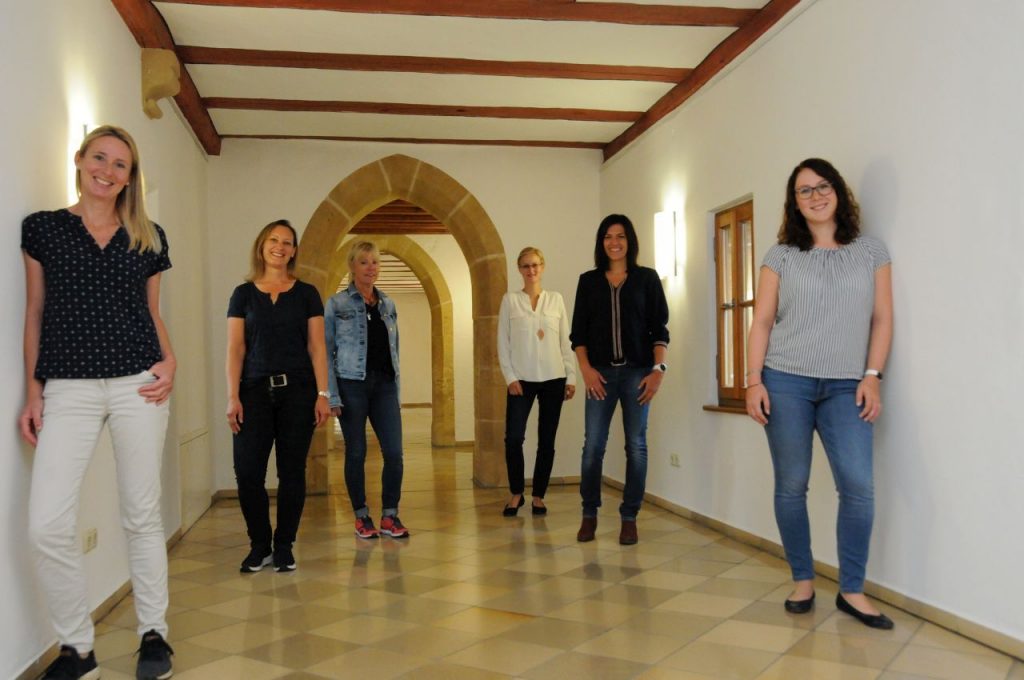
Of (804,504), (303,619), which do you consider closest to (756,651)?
(804,504)

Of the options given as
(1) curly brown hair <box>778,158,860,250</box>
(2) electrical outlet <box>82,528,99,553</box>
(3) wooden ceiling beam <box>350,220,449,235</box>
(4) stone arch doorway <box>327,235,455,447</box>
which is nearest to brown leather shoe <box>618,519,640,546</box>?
(1) curly brown hair <box>778,158,860,250</box>

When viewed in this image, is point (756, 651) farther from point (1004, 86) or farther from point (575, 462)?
point (575, 462)

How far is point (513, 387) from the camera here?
5.31 m

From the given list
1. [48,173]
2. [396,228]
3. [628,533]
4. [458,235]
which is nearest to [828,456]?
[628,533]

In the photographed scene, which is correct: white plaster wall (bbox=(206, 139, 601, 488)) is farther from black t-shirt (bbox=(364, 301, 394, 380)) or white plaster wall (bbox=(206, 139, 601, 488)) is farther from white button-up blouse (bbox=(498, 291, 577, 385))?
black t-shirt (bbox=(364, 301, 394, 380))

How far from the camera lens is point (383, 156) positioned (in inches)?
275

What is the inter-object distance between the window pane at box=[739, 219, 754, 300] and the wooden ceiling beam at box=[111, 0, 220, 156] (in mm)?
3008

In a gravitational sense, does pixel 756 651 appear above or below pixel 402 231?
below

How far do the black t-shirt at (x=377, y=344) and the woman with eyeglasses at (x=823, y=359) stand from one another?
2.01m

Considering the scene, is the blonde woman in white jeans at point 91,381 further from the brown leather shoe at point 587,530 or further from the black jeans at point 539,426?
the black jeans at point 539,426

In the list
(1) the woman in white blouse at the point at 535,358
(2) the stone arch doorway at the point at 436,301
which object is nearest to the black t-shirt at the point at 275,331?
(1) the woman in white blouse at the point at 535,358

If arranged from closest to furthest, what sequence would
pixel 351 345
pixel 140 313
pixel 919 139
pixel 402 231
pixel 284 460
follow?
1. pixel 140 313
2. pixel 919 139
3. pixel 284 460
4. pixel 351 345
5. pixel 402 231

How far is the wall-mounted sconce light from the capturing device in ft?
18.8

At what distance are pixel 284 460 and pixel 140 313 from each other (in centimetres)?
150
